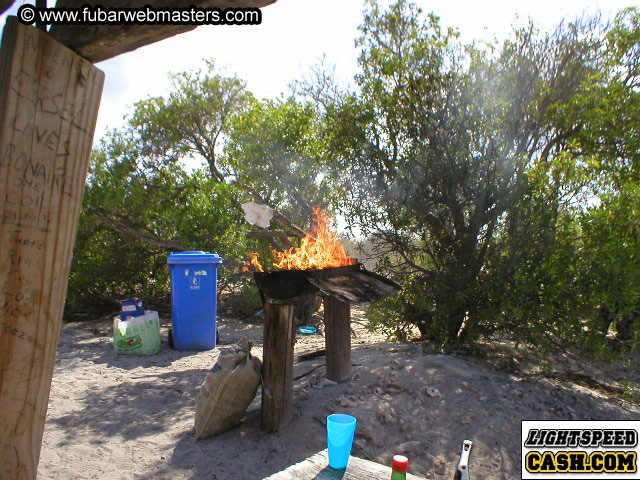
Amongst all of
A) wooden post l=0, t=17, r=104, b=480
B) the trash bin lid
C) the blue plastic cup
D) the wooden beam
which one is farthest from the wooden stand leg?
the trash bin lid

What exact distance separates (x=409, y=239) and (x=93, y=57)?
566 centimetres

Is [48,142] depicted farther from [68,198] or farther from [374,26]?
[374,26]

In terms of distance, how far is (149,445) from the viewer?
3725mm

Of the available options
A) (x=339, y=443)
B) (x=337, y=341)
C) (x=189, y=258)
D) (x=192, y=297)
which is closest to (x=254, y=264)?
(x=337, y=341)

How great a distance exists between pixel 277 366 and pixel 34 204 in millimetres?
2987

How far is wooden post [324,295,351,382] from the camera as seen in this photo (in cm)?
471

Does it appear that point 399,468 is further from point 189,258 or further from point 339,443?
point 189,258

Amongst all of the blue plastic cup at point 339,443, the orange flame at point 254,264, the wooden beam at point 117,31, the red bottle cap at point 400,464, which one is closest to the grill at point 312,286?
the orange flame at point 254,264

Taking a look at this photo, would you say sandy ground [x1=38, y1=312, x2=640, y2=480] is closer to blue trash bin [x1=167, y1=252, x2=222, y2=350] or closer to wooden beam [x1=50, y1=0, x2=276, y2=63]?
blue trash bin [x1=167, y1=252, x2=222, y2=350]

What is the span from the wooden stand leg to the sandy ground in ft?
0.45

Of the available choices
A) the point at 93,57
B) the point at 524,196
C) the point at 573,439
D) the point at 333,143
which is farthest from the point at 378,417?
the point at 333,143

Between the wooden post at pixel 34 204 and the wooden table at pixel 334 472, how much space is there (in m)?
1.18

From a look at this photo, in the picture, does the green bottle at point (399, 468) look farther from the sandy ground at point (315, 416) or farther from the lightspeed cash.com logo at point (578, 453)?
the sandy ground at point (315, 416)

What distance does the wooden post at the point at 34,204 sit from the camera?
1058 mm
